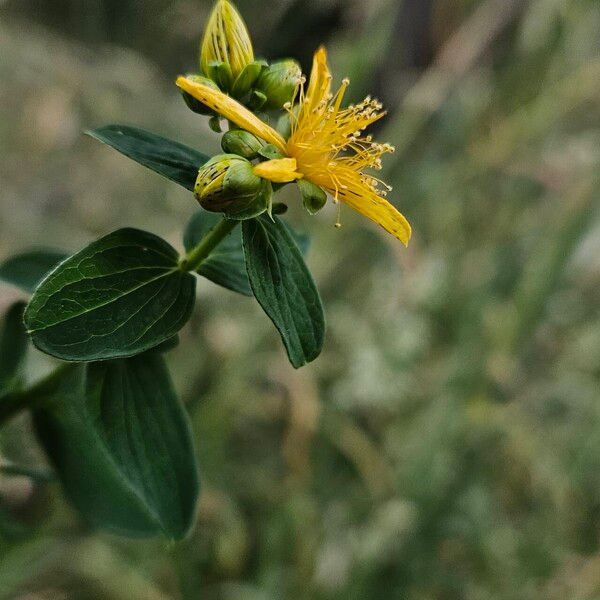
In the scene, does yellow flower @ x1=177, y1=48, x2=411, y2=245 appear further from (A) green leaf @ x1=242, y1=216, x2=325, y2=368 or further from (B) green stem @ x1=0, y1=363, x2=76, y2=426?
(B) green stem @ x1=0, y1=363, x2=76, y2=426

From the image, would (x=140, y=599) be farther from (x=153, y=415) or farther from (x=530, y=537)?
(x=153, y=415)

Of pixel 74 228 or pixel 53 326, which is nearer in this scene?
pixel 53 326

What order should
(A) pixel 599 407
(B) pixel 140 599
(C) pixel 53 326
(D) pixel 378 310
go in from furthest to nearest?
1. (D) pixel 378 310
2. (A) pixel 599 407
3. (B) pixel 140 599
4. (C) pixel 53 326

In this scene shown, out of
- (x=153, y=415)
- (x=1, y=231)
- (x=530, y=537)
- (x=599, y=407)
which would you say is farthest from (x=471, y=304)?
(x=153, y=415)

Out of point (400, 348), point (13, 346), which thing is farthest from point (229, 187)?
point (400, 348)

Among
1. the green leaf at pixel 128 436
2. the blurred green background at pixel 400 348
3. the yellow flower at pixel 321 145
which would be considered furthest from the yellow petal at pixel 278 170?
the blurred green background at pixel 400 348

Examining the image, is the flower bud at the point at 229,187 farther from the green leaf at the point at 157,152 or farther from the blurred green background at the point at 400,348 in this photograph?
the blurred green background at the point at 400,348
